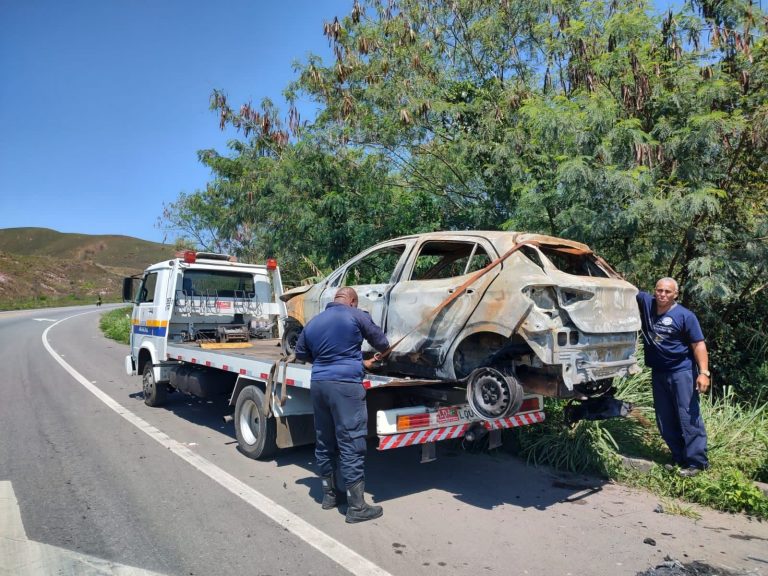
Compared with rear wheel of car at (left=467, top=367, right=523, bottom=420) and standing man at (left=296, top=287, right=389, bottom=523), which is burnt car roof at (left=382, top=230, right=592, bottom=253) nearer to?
rear wheel of car at (left=467, top=367, right=523, bottom=420)

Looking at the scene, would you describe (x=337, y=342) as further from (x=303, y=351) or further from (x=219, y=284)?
(x=219, y=284)

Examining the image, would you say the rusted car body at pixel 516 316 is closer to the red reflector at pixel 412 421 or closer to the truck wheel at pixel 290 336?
the red reflector at pixel 412 421

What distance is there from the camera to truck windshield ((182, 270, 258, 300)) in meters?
8.81

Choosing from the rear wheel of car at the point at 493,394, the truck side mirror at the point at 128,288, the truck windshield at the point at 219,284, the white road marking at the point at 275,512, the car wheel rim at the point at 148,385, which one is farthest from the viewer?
the truck side mirror at the point at 128,288

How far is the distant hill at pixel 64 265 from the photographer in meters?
66.1

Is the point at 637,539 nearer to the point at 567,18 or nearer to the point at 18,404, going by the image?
the point at 567,18

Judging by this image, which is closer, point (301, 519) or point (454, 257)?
point (301, 519)

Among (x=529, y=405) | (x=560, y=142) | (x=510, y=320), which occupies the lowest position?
(x=529, y=405)

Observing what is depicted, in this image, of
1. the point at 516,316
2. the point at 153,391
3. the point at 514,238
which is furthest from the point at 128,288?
the point at 516,316

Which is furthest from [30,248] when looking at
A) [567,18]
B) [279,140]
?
[567,18]

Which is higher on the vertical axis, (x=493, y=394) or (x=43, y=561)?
(x=493, y=394)

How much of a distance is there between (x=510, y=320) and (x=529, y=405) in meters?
1.25

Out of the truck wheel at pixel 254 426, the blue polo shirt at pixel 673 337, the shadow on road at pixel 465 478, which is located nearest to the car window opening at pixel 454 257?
the blue polo shirt at pixel 673 337

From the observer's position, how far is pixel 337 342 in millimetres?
4664
